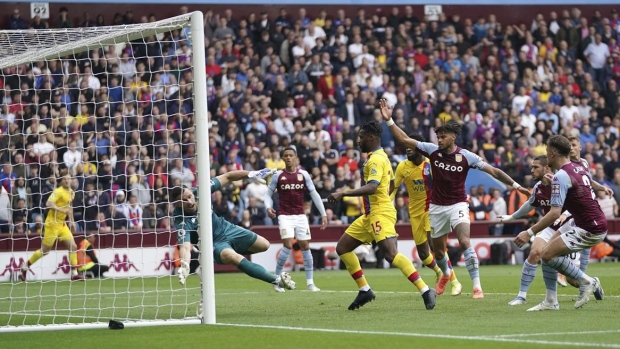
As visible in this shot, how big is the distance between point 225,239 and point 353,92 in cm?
1666

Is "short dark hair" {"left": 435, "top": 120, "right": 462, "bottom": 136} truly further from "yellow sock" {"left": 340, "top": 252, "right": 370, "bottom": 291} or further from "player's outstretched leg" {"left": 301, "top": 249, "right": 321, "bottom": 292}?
"player's outstretched leg" {"left": 301, "top": 249, "right": 321, "bottom": 292}

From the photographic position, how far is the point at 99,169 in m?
22.2

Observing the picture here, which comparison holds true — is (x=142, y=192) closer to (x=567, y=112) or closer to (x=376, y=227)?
(x=376, y=227)

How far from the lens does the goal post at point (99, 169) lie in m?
12.3

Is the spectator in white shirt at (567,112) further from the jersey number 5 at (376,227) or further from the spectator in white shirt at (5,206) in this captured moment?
the jersey number 5 at (376,227)

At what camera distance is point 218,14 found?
31.4m

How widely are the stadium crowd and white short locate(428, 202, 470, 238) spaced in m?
9.17

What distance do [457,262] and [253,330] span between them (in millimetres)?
16551

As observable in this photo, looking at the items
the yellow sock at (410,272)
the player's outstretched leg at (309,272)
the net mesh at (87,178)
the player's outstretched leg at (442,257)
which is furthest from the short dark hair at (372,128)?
the player's outstretched leg at (309,272)

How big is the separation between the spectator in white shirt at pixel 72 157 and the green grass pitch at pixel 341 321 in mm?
3785

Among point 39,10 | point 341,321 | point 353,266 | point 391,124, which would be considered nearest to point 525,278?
point 353,266

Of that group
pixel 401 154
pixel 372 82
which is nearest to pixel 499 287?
pixel 401 154

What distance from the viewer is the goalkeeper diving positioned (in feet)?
42.9

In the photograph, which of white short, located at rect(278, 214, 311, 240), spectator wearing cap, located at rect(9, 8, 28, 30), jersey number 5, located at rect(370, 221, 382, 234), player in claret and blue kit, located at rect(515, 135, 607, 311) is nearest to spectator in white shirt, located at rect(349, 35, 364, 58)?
spectator wearing cap, located at rect(9, 8, 28, 30)
